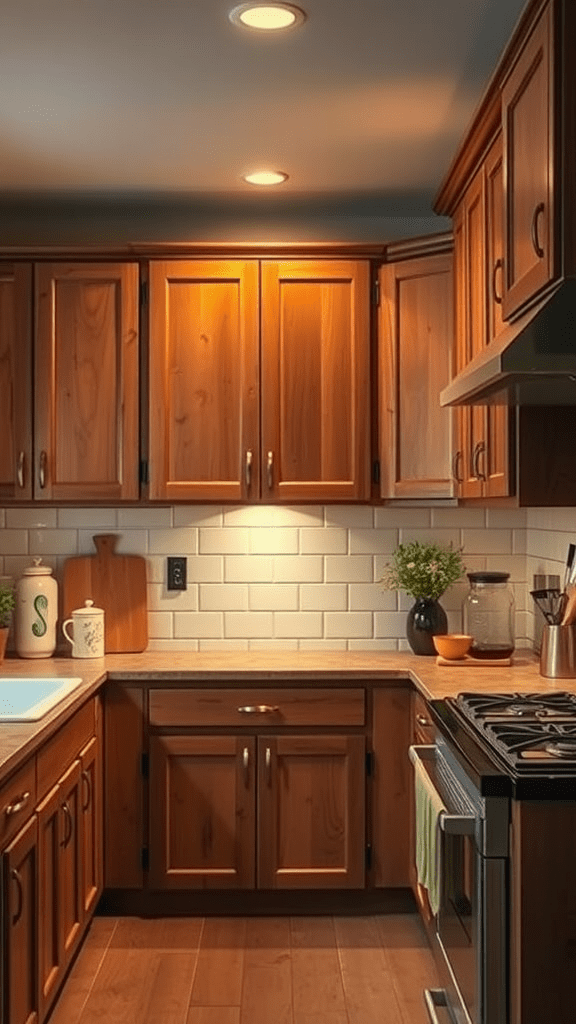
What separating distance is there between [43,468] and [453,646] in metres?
1.54

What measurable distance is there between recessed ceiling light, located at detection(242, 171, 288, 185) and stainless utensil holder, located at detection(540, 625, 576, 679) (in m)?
1.73

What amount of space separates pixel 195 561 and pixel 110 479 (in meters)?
0.53

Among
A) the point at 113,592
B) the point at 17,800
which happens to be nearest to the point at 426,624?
the point at 113,592

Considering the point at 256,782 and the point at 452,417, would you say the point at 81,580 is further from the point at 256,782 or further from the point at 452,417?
the point at 452,417

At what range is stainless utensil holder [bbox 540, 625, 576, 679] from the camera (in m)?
3.56

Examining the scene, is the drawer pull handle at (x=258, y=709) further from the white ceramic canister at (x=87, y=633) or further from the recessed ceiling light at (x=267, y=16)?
the recessed ceiling light at (x=267, y=16)

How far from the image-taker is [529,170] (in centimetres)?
259

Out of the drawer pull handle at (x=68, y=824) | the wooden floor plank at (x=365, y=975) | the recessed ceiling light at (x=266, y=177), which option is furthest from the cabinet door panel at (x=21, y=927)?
the recessed ceiling light at (x=266, y=177)

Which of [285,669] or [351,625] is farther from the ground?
[351,625]

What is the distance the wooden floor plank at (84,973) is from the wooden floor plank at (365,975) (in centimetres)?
74

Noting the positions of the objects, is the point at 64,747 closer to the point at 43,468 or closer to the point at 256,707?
the point at 256,707

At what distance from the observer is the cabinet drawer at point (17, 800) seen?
2.50 m

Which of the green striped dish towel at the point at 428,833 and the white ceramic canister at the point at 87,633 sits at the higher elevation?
the white ceramic canister at the point at 87,633

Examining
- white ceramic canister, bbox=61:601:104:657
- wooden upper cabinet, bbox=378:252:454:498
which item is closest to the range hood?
wooden upper cabinet, bbox=378:252:454:498
